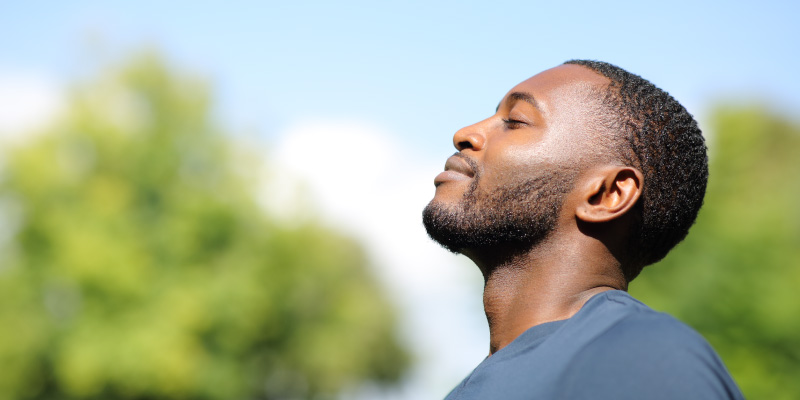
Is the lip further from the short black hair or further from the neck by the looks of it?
the short black hair

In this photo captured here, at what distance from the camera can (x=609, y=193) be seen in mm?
2600

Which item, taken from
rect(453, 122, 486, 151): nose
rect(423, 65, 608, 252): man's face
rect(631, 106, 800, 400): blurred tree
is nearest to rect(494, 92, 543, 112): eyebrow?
rect(423, 65, 608, 252): man's face

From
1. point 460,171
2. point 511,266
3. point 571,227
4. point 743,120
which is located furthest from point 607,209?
point 743,120

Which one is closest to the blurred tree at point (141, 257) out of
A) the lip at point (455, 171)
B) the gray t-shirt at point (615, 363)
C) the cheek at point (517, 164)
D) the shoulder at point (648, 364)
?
the lip at point (455, 171)

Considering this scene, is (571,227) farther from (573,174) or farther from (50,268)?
(50,268)

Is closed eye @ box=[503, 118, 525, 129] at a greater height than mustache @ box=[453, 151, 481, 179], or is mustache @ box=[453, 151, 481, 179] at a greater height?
closed eye @ box=[503, 118, 525, 129]

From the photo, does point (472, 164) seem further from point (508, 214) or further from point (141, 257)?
point (141, 257)

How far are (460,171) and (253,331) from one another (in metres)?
17.8

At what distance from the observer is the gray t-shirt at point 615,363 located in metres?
1.79

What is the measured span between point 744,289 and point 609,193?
13.3 metres

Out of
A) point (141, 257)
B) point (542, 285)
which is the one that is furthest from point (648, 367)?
point (141, 257)

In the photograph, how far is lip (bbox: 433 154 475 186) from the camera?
279 centimetres

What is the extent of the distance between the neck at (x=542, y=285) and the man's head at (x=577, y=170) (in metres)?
0.07

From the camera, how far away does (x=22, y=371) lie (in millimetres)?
17906
